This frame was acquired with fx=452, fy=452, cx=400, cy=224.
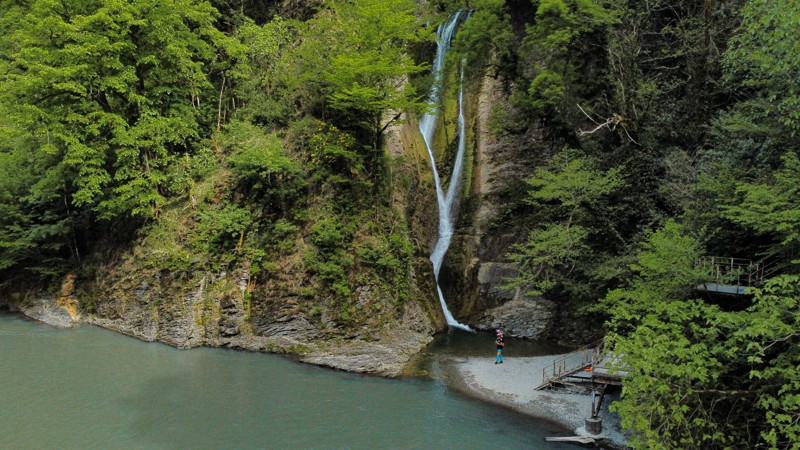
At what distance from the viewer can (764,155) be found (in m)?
12.9

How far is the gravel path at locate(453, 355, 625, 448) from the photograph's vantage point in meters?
13.1

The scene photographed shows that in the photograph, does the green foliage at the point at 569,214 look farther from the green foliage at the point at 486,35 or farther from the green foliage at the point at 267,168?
the green foliage at the point at 267,168

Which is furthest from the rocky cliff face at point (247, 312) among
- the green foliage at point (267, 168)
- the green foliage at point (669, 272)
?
the green foliage at point (669, 272)

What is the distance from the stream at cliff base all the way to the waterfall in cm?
811

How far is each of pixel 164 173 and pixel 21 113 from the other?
5.65 m

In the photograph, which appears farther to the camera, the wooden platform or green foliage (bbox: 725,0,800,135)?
the wooden platform

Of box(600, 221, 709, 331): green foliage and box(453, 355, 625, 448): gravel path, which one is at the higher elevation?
box(600, 221, 709, 331): green foliage

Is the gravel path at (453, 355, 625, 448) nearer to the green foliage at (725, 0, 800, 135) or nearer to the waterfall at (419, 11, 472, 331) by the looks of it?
the waterfall at (419, 11, 472, 331)

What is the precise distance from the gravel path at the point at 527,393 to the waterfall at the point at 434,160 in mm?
4207

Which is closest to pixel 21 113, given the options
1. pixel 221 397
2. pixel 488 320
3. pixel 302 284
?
pixel 302 284

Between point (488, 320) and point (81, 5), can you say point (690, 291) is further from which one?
point (81, 5)

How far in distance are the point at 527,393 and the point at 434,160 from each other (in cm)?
1451

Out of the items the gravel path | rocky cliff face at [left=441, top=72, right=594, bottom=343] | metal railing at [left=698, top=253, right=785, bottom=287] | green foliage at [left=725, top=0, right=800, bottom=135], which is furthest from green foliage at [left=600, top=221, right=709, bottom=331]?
rocky cliff face at [left=441, top=72, right=594, bottom=343]

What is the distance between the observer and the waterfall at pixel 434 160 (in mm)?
21984
